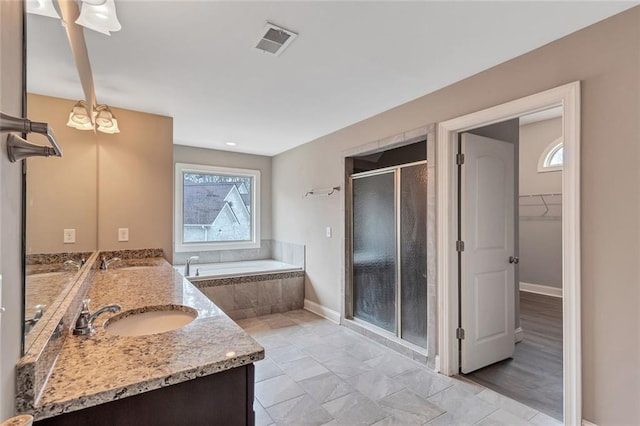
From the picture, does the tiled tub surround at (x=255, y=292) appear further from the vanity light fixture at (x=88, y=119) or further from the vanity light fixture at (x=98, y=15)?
the vanity light fixture at (x=98, y=15)

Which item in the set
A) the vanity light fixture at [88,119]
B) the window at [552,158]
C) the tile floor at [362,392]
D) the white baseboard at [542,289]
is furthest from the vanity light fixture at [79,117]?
the white baseboard at [542,289]

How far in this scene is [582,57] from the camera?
1807 mm

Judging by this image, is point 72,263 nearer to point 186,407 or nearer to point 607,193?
point 186,407

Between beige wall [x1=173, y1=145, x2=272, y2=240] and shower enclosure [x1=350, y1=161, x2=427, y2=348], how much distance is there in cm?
208

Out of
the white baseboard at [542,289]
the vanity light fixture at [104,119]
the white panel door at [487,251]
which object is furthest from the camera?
the white baseboard at [542,289]

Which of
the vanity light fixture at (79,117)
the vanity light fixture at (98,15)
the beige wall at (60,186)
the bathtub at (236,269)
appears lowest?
the bathtub at (236,269)

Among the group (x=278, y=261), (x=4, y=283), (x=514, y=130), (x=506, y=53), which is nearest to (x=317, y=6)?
(x=506, y=53)

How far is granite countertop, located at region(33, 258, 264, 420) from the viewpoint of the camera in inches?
31.3

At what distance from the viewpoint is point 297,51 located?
2.03 metres

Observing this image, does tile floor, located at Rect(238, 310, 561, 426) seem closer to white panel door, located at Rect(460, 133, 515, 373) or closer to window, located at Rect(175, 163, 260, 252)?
white panel door, located at Rect(460, 133, 515, 373)

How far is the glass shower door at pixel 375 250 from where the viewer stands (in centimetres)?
323

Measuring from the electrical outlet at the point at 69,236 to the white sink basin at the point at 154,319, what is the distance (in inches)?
20.8

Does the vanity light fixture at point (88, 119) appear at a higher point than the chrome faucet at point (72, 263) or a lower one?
higher

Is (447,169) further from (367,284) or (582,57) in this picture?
(367,284)
